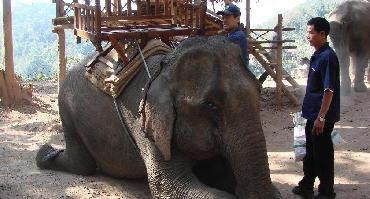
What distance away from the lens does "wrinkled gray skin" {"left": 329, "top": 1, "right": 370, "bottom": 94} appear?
12.6 metres

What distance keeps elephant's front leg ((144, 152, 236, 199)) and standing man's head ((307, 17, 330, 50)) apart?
1.71 m

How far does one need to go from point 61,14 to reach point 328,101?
7.47 metres

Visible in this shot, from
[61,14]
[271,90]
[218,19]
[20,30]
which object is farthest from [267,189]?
[20,30]

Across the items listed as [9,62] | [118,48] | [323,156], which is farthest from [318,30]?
[9,62]

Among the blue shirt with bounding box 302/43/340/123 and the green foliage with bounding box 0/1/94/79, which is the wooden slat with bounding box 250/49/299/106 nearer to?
the blue shirt with bounding box 302/43/340/123

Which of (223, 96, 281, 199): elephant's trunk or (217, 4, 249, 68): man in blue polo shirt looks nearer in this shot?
(223, 96, 281, 199): elephant's trunk

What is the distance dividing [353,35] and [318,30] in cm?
870

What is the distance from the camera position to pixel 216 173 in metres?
4.33

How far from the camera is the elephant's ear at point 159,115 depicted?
3992mm

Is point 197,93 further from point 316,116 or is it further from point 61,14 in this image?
point 61,14

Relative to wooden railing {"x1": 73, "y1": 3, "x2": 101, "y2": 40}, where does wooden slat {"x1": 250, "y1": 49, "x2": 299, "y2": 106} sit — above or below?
below

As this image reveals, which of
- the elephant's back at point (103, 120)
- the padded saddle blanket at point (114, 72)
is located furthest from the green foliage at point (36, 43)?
the padded saddle blanket at point (114, 72)

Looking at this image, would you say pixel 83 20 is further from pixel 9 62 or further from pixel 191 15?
pixel 9 62

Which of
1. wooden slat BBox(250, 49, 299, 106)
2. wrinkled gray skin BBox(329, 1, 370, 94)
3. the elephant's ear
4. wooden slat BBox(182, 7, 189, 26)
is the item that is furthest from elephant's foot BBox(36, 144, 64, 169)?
wrinkled gray skin BBox(329, 1, 370, 94)
